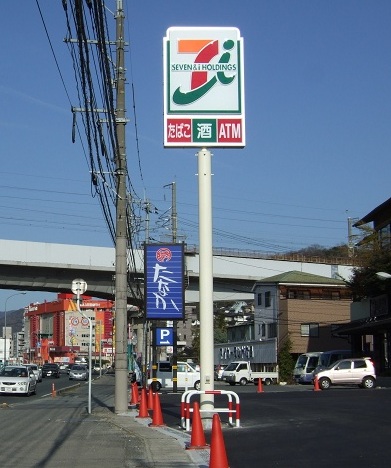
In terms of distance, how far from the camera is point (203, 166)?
1809 centimetres

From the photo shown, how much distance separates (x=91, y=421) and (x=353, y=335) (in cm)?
3687

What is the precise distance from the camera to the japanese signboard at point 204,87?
58.7ft

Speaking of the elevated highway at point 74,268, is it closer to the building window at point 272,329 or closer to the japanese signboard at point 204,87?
the building window at point 272,329

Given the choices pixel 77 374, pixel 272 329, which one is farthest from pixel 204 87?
pixel 77 374

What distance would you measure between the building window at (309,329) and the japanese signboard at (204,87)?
50.0 meters

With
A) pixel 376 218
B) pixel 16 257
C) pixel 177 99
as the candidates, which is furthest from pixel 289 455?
pixel 376 218

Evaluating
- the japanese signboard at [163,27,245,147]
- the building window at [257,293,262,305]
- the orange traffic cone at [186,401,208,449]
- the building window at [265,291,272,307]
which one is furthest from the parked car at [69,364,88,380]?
the orange traffic cone at [186,401,208,449]

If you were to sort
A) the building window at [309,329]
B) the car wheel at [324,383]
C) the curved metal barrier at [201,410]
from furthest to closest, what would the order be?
the building window at [309,329], the car wheel at [324,383], the curved metal barrier at [201,410]

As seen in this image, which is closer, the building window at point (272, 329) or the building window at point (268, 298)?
the building window at point (272, 329)

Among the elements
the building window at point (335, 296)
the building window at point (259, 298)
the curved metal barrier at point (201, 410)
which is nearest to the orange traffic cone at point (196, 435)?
the curved metal barrier at point (201, 410)

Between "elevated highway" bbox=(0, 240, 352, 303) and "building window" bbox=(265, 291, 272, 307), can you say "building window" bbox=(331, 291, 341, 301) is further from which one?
"elevated highway" bbox=(0, 240, 352, 303)

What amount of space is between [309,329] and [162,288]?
38.3 metres

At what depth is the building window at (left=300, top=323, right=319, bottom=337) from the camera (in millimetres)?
66438

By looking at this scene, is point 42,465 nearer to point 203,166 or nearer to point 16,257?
point 203,166
